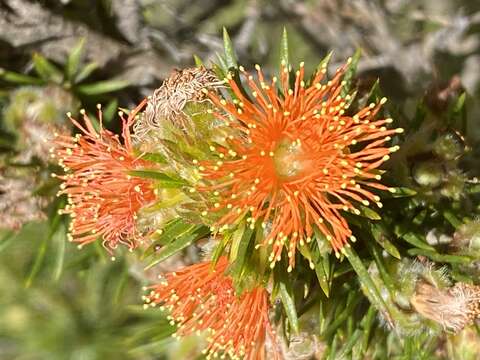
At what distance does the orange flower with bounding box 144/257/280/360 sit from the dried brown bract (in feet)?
1.34

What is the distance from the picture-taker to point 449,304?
1.79m

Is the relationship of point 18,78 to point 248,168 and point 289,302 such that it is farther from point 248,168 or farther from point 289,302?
point 289,302

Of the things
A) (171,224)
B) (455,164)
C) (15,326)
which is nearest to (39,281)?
(15,326)

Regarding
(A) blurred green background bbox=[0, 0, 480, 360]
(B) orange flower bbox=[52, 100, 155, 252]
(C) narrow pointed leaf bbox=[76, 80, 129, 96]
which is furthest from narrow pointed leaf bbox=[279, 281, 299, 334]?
(C) narrow pointed leaf bbox=[76, 80, 129, 96]

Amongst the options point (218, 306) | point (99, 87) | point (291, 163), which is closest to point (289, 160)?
point (291, 163)

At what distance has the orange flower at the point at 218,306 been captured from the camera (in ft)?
5.78

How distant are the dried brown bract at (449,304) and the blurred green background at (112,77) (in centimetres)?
58

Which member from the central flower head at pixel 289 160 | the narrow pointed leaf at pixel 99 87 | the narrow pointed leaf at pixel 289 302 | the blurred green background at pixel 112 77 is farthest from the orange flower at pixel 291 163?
the narrow pointed leaf at pixel 99 87

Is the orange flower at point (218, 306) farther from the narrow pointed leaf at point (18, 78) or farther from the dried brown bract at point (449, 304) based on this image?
the narrow pointed leaf at point (18, 78)

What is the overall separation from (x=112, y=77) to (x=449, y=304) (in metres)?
1.54

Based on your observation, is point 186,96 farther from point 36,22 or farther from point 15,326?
point 15,326

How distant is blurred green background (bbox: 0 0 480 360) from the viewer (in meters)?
2.39

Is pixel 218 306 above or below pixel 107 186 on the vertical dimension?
below

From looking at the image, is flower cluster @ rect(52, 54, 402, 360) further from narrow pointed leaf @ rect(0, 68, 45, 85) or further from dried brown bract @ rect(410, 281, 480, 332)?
narrow pointed leaf @ rect(0, 68, 45, 85)
